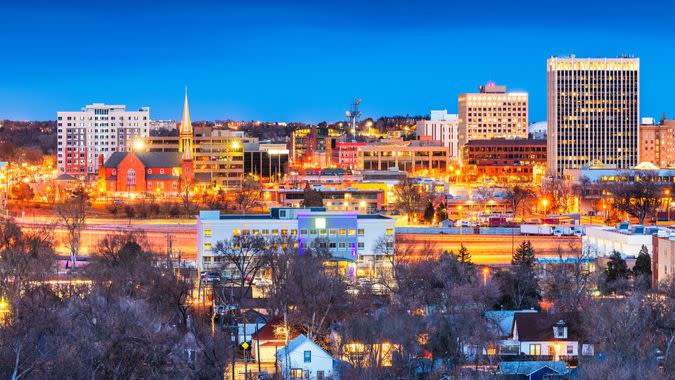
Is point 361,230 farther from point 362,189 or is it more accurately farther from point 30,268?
point 362,189

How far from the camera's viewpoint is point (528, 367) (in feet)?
80.8

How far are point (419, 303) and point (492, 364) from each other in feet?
22.2

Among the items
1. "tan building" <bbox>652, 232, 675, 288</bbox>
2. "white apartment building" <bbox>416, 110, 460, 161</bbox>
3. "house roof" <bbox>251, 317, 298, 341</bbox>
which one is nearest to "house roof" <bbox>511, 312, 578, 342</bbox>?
"house roof" <bbox>251, 317, 298, 341</bbox>

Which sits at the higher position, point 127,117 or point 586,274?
point 127,117

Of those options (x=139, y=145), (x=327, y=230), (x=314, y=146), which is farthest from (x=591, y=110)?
(x=327, y=230)

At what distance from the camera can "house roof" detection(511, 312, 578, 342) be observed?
91.4ft

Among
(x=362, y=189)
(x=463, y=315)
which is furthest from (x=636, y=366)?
(x=362, y=189)

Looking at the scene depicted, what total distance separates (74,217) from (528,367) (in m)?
34.4

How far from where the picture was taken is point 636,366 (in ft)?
73.1

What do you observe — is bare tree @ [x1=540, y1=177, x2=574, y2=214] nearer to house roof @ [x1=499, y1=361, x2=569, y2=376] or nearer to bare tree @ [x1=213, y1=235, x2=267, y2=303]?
bare tree @ [x1=213, y1=235, x2=267, y2=303]

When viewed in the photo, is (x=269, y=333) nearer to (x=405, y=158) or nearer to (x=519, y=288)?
(x=519, y=288)

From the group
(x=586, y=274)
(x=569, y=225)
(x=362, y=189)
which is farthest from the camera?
(x=362, y=189)

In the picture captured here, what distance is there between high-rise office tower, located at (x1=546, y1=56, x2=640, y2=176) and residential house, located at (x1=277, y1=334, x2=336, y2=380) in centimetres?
8257

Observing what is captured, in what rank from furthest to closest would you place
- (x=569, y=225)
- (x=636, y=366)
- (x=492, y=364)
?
(x=569, y=225), (x=492, y=364), (x=636, y=366)
